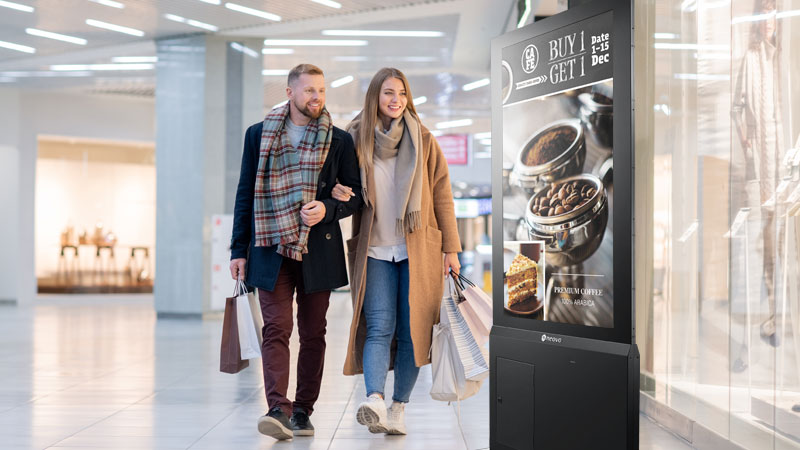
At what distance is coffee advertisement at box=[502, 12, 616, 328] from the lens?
8.23 feet

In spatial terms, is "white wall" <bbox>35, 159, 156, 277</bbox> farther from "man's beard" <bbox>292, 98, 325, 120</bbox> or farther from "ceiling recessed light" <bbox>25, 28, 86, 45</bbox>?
"man's beard" <bbox>292, 98, 325, 120</bbox>

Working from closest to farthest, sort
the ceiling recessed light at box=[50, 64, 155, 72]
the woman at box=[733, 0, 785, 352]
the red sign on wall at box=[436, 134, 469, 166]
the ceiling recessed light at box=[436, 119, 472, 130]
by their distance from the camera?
1. the woman at box=[733, 0, 785, 352]
2. the ceiling recessed light at box=[50, 64, 155, 72]
3. the ceiling recessed light at box=[436, 119, 472, 130]
4. the red sign on wall at box=[436, 134, 469, 166]

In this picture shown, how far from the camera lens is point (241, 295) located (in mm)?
3625

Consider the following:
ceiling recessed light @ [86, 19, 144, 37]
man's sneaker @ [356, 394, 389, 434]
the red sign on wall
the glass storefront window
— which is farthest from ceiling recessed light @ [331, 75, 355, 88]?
man's sneaker @ [356, 394, 389, 434]

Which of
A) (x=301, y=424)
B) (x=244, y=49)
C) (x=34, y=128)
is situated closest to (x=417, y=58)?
(x=244, y=49)

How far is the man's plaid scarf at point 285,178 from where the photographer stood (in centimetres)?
349

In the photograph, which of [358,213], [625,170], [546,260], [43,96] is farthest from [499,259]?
[43,96]

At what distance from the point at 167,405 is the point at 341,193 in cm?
167

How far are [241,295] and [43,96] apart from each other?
15496 mm

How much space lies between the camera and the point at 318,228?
3.60 meters

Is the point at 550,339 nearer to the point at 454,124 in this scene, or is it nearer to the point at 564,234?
the point at 564,234

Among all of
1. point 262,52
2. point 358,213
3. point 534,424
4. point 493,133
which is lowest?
point 534,424

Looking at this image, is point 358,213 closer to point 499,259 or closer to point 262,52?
point 499,259

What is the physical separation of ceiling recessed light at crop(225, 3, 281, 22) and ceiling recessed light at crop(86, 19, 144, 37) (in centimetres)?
188
